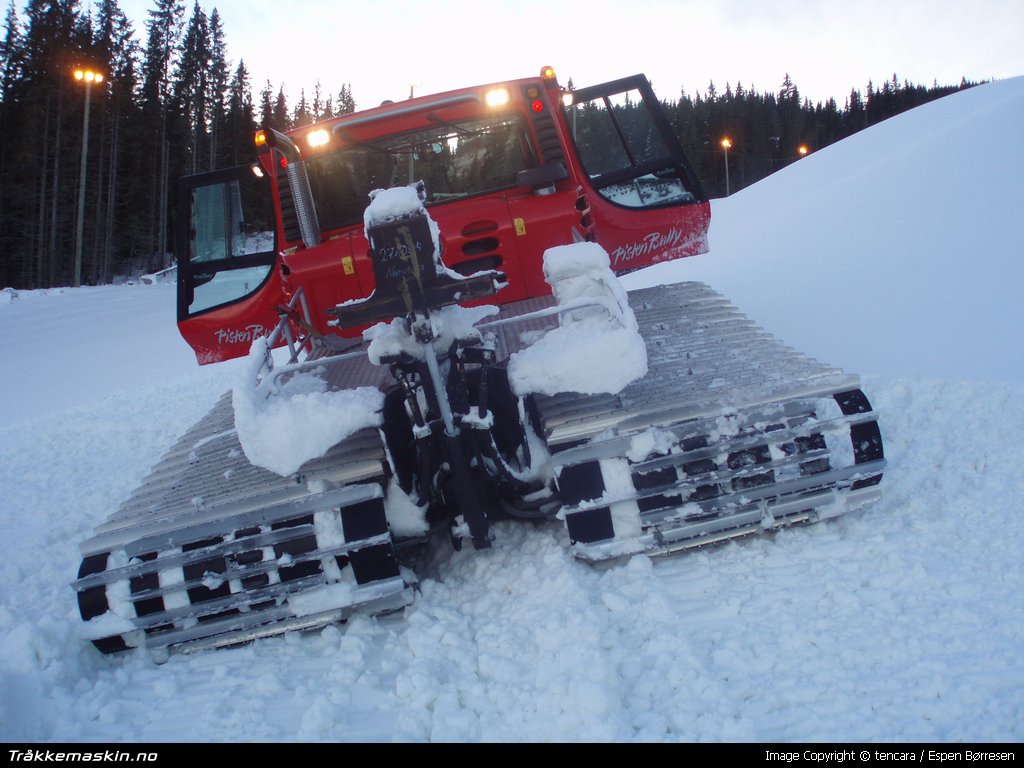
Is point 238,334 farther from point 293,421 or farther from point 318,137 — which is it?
point 293,421

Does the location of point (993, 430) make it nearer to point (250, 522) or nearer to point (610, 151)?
point (610, 151)

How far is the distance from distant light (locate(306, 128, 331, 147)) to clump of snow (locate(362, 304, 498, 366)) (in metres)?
2.62

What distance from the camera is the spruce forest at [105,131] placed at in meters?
40.3

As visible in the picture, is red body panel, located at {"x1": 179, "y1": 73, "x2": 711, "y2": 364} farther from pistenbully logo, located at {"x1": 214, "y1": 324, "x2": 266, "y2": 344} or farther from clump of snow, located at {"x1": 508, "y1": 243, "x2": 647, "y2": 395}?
clump of snow, located at {"x1": 508, "y1": 243, "x2": 647, "y2": 395}

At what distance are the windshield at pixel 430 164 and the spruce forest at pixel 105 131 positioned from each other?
35.5 meters

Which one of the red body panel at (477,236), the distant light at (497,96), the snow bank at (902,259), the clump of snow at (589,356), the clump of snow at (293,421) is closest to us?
the clump of snow at (293,421)

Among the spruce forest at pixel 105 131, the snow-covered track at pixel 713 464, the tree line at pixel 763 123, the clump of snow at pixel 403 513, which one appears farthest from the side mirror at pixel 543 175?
the tree line at pixel 763 123

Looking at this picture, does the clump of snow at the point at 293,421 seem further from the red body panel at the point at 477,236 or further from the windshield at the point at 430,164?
the windshield at the point at 430,164

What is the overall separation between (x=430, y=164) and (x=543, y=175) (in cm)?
93

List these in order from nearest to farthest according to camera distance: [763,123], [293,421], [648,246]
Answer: [293,421] → [648,246] → [763,123]

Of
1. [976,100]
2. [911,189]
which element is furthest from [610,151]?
[976,100]

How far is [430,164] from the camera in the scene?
4.92 meters

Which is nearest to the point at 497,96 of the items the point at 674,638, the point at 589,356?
the point at 589,356

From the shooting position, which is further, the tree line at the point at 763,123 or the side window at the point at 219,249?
the tree line at the point at 763,123
